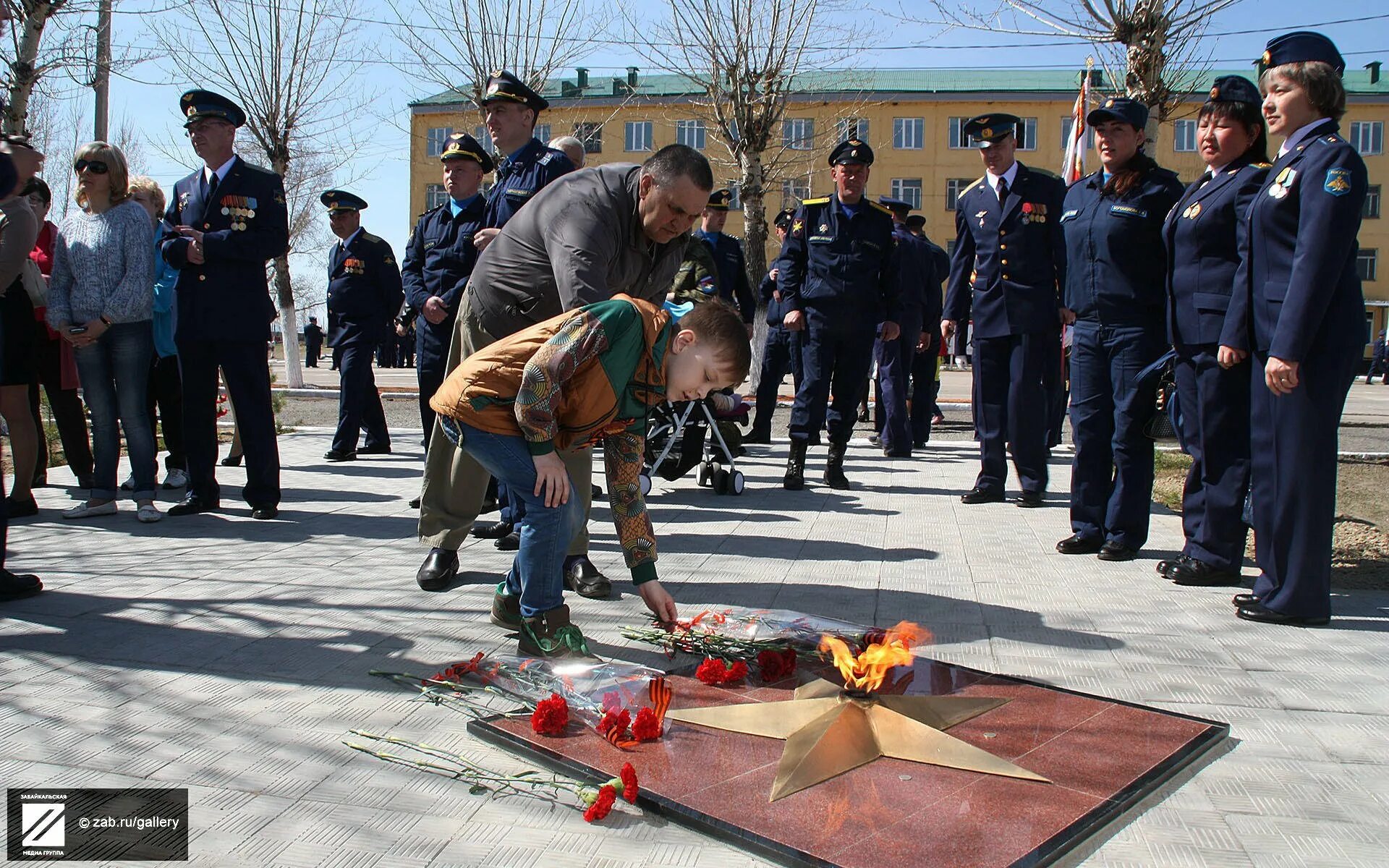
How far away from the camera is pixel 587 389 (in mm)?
3346

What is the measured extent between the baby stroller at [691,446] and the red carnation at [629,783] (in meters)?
5.05

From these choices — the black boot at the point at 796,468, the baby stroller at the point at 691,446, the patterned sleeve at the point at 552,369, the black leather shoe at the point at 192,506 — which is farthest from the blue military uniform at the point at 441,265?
the patterned sleeve at the point at 552,369

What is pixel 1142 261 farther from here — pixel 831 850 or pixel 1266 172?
pixel 831 850

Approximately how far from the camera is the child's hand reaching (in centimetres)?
336

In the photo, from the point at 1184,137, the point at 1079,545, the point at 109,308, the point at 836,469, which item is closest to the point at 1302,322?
the point at 1079,545

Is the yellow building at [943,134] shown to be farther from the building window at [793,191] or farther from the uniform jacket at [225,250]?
the uniform jacket at [225,250]

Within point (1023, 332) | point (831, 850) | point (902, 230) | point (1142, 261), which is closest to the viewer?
point (831, 850)

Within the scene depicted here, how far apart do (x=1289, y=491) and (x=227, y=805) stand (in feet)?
12.5

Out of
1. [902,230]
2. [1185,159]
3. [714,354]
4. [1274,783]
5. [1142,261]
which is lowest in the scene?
[1274,783]

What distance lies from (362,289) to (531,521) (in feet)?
23.3

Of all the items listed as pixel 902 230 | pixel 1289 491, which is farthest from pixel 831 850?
pixel 902 230

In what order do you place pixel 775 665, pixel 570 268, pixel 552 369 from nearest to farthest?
pixel 552 369 < pixel 775 665 < pixel 570 268

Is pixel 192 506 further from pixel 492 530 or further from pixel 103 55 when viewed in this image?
pixel 103 55

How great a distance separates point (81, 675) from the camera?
3.41 meters
